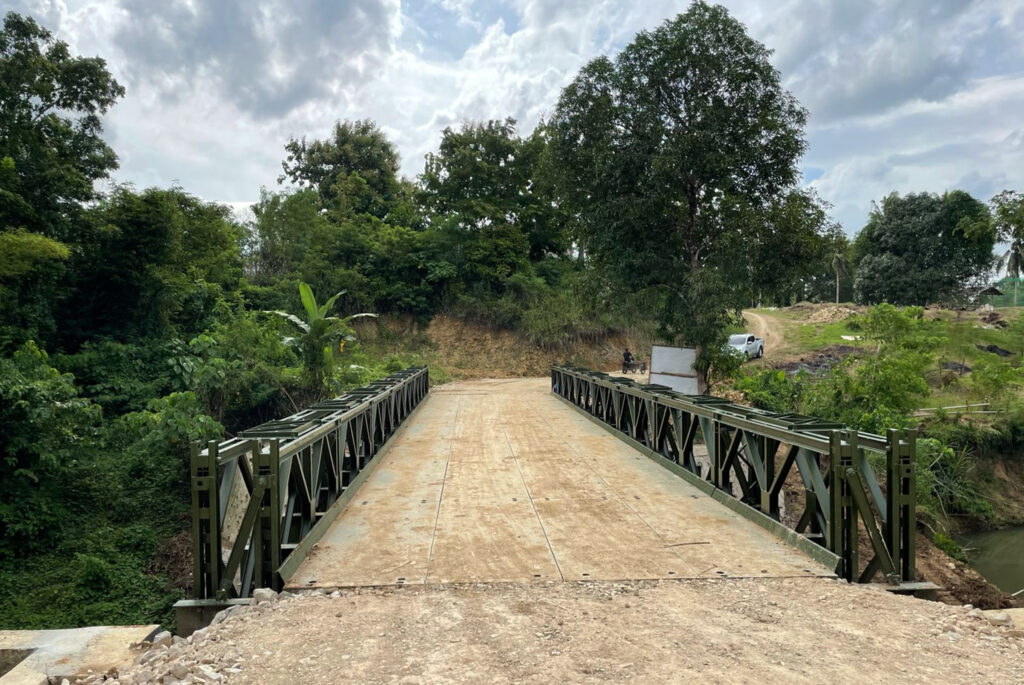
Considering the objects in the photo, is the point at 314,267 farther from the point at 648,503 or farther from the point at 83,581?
the point at 648,503

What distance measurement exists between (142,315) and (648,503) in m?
17.5

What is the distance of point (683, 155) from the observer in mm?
12312

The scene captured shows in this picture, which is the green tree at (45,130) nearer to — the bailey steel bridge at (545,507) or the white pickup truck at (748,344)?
the bailey steel bridge at (545,507)

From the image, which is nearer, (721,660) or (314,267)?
(721,660)

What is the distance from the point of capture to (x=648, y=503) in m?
6.33

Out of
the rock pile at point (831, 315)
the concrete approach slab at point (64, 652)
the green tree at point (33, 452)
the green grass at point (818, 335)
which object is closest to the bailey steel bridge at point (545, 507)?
the concrete approach slab at point (64, 652)

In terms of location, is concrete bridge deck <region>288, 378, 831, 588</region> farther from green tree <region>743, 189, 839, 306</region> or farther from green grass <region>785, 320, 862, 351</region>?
green grass <region>785, 320, 862, 351</region>

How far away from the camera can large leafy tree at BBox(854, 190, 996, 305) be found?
37.3 m

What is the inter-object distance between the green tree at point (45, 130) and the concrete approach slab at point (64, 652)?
1323cm

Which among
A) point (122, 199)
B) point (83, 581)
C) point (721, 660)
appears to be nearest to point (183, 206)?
point (122, 199)

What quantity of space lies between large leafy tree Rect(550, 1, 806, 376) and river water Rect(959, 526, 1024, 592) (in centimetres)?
562

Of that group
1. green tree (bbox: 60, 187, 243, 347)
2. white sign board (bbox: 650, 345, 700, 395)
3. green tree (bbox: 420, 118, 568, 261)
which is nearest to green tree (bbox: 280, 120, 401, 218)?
green tree (bbox: 420, 118, 568, 261)

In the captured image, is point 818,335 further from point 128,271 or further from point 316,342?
point 128,271

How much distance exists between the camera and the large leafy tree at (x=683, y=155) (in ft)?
41.1
